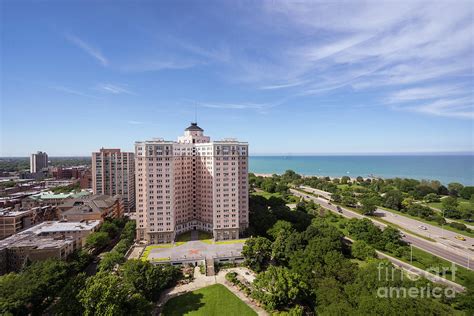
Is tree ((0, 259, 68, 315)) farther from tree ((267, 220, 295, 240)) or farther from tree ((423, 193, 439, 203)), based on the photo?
tree ((423, 193, 439, 203))

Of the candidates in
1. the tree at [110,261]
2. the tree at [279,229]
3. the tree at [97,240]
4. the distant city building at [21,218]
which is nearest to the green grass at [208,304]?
the tree at [110,261]

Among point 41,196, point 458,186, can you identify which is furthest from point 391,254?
point 41,196

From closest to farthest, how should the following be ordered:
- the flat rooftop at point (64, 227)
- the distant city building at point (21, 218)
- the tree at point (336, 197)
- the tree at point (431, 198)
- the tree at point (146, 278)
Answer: the tree at point (146, 278) < the flat rooftop at point (64, 227) < the distant city building at point (21, 218) < the tree at point (431, 198) < the tree at point (336, 197)

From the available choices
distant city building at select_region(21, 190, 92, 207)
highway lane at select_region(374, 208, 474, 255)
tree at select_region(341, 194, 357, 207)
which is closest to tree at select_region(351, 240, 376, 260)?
highway lane at select_region(374, 208, 474, 255)

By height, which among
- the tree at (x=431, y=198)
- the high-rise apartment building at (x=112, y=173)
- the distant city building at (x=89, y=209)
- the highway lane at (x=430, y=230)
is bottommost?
the highway lane at (x=430, y=230)

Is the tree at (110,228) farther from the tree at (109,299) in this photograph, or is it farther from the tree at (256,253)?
the tree at (256,253)

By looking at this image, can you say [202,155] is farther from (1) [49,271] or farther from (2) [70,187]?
(2) [70,187]
